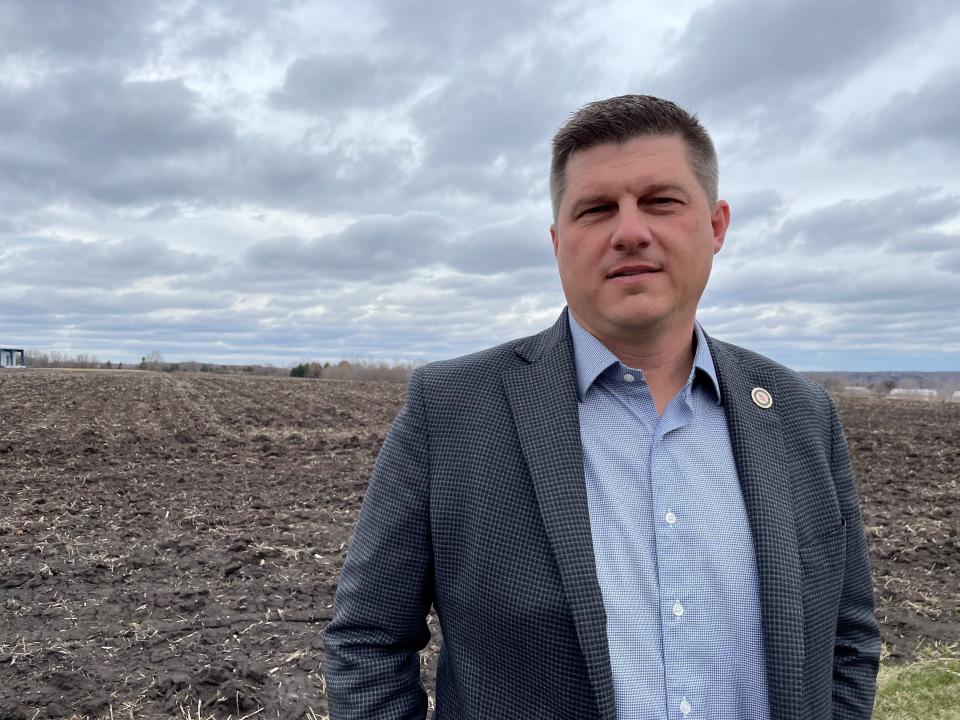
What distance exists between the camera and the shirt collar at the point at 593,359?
6.14 ft

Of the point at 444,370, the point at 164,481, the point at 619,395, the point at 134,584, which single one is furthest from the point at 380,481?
the point at 164,481

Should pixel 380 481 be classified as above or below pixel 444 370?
below

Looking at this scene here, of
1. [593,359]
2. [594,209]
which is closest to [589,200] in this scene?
[594,209]

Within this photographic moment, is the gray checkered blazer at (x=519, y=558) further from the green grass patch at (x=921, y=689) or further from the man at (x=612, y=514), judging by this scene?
the green grass patch at (x=921, y=689)

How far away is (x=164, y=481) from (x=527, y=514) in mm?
10442

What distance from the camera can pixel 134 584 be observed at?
21.3 ft

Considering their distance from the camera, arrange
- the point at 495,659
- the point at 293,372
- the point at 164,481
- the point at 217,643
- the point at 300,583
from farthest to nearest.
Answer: the point at 293,372, the point at 164,481, the point at 300,583, the point at 217,643, the point at 495,659

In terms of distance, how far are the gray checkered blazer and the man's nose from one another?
0.31m

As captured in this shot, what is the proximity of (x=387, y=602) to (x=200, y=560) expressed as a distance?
19.6 ft

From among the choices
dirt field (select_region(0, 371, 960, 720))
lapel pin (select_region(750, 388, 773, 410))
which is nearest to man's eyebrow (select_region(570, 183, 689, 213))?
lapel pin (select_region(750, 388, 773, 410))

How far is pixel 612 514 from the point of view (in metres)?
1.71

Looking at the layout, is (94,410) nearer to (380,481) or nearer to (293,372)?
(380,481)

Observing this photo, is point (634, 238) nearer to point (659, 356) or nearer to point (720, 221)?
point (659, 356)

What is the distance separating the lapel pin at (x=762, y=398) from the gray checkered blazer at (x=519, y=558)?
0.9 inches
